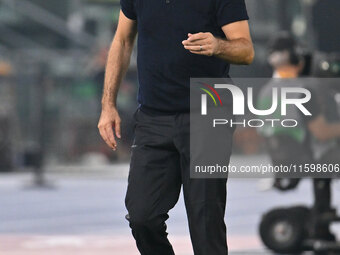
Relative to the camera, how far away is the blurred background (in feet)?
34.8

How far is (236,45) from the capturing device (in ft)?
14.6

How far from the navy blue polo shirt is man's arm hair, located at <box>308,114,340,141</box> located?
2948 mm

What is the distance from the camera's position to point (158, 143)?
4.68m

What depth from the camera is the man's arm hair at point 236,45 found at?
4.39 metres

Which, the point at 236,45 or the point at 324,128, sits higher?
the point at 236,45

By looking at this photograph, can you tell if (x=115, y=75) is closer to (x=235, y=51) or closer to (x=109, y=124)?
(x=109, y=124)

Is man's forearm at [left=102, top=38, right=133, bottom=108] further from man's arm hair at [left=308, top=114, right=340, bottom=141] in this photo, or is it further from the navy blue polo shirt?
man's arm hair at [left=308, top=114, right=340, bottom=141]

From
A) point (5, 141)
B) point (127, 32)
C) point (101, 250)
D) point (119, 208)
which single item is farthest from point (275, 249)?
point (5, 141)

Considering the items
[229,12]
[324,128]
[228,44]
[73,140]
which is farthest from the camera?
[73,140]

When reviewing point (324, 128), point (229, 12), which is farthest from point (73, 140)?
point (229, 12)

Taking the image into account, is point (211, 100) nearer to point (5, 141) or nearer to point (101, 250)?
point (101, 250)

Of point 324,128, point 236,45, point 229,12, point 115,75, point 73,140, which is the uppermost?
point 229,12

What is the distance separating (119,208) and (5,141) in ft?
28.3

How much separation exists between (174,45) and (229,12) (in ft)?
1.00
